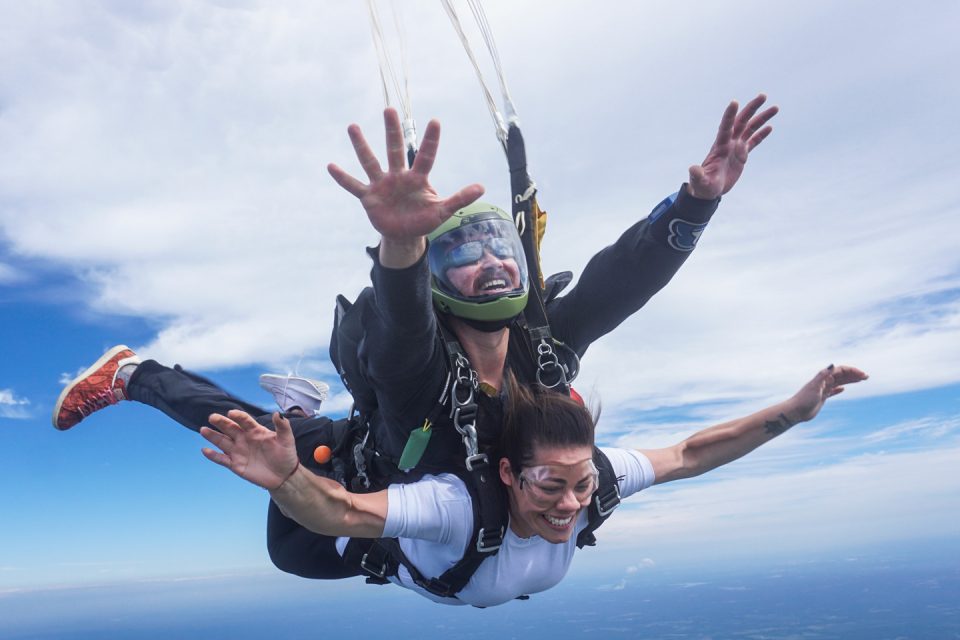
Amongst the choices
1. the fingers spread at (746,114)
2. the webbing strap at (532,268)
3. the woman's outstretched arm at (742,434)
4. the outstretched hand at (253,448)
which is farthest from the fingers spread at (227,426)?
the fingers spread at (746,114)

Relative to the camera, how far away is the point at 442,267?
9.85 feet

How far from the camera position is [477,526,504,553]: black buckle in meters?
2.57

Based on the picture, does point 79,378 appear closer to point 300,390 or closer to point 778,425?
point 300,390

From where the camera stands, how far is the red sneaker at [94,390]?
14.3ft

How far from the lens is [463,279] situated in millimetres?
2930

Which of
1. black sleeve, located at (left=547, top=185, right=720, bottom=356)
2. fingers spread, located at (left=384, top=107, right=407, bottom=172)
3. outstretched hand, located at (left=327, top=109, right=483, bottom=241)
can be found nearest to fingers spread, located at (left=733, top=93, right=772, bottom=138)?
black sleeve, located at (left=547, top=185, right=720, bottom=356)

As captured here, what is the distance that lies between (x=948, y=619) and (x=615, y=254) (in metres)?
150

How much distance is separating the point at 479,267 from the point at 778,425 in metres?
1.86

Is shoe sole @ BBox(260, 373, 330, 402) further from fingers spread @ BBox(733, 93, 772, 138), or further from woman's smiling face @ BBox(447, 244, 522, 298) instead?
fingers spread @ BBox(733, 93, 772, 138)

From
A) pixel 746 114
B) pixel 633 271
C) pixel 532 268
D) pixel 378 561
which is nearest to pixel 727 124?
pixel 746 114

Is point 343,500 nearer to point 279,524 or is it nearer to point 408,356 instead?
point 408,356

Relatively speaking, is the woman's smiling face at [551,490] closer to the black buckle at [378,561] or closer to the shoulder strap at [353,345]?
the shoulder strap at [353,345]

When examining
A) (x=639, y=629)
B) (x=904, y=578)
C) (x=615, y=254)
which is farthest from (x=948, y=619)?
(x=615, y=254)

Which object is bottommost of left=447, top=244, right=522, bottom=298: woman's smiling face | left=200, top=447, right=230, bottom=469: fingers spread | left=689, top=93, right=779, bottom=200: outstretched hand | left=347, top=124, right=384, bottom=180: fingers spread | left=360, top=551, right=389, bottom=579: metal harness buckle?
left=360, top=551, right=389, bottom=579: metal harness buckle
